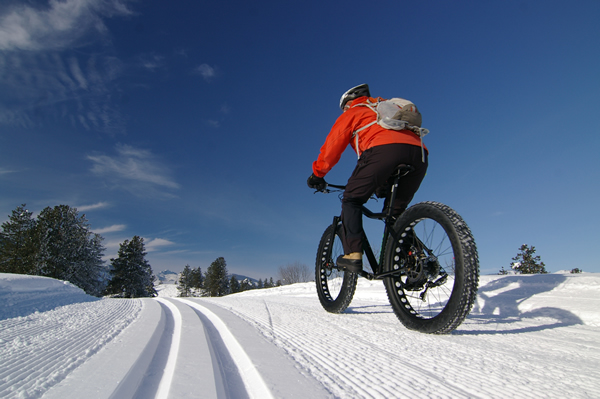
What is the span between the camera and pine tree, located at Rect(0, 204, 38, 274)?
79.4 feet

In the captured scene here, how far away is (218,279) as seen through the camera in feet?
157

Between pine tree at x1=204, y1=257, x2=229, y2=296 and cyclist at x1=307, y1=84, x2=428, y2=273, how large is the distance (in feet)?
164

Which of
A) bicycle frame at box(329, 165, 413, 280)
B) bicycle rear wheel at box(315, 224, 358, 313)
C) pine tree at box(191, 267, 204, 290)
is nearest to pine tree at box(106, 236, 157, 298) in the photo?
pine tree at box(191, 267, 204, 290)

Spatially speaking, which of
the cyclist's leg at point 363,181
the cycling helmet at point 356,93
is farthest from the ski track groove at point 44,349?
the cycling helmet at point 356,93

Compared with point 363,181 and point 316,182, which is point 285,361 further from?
point 316,182

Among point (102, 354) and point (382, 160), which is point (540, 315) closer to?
point (382, 160)

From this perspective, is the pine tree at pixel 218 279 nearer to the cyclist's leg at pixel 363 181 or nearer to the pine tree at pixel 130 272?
the pine tree at pixel 130 272

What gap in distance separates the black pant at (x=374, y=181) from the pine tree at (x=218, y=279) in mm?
49940

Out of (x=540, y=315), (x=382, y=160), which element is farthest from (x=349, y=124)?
(x=540, y=315)

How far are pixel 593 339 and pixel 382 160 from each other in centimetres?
176

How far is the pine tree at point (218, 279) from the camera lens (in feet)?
157

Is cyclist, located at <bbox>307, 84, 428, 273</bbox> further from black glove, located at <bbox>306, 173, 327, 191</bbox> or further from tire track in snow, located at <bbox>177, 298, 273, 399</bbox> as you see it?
tire track in snow, located at <bbox>177, 298, 273, 399</bbox>

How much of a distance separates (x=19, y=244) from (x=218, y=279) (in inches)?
1081

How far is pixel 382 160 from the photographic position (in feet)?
6.69
